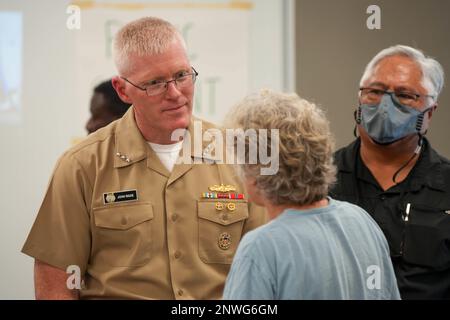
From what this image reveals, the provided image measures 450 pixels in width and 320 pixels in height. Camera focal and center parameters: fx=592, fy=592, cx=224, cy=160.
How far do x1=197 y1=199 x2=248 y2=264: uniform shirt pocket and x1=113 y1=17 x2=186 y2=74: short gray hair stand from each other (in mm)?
510

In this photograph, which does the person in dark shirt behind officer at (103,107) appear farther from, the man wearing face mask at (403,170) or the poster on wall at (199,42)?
the man wearing face mask at (403,170)

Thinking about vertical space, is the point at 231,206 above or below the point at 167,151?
below

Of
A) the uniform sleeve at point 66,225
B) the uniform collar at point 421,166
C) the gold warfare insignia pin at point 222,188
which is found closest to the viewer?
the uniform sleeve at point 66,225

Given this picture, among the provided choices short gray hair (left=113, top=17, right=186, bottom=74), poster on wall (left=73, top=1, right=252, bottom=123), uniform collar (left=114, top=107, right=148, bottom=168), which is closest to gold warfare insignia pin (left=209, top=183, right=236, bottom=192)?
uniform collar (left=114, top=107, right=148, bottom=168)

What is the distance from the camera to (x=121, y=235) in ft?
6.06

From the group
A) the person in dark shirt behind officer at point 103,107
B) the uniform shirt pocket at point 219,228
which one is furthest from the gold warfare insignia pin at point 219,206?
the person in dark shirt behind officer at point 103,107

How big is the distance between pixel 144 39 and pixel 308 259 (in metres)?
0.91

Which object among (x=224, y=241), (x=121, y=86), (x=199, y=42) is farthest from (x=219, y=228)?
(x=199, y=42)

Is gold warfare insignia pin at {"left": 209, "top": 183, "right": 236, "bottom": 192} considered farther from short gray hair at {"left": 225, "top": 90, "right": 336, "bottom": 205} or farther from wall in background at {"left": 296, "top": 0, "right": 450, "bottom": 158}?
wall in background at {"left": 296, "top": 0, "right": 450, "bottom": 158}

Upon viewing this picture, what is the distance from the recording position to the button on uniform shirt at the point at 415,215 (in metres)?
2.04

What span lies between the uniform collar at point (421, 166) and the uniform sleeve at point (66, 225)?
3.23 ft

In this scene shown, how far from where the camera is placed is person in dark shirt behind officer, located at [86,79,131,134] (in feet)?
9.68

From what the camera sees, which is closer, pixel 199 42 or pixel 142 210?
pixel 142 210

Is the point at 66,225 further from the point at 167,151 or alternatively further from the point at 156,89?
the point at 156,89
